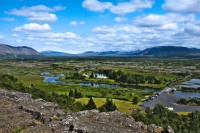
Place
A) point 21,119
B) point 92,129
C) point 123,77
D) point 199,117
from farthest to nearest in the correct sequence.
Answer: point 123,77, point 199,117, point 21,119, point 92,129

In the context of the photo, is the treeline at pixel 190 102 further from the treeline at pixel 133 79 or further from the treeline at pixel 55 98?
the treeline at pixel 133 79

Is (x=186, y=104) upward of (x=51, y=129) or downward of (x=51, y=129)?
downward

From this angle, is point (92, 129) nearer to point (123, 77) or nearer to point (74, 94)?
point (74, 94)

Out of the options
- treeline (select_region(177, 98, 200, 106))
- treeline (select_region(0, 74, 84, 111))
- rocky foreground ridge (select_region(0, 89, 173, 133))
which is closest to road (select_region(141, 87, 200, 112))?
treeline (select_region(177, 98, 200, 106))

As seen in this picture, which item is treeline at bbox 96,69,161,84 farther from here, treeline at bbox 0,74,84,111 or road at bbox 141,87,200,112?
treeline at bbox 0,74,84,111

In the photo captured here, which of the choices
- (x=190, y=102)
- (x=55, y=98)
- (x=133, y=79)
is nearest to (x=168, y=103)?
(x=190, y=102)

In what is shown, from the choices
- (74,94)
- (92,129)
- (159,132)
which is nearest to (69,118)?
(92,129)

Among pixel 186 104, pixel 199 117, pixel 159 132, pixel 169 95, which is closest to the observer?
pixel 159 132

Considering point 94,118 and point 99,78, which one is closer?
point 94,118

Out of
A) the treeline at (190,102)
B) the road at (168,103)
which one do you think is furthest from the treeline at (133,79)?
the treeline at (190,102)
